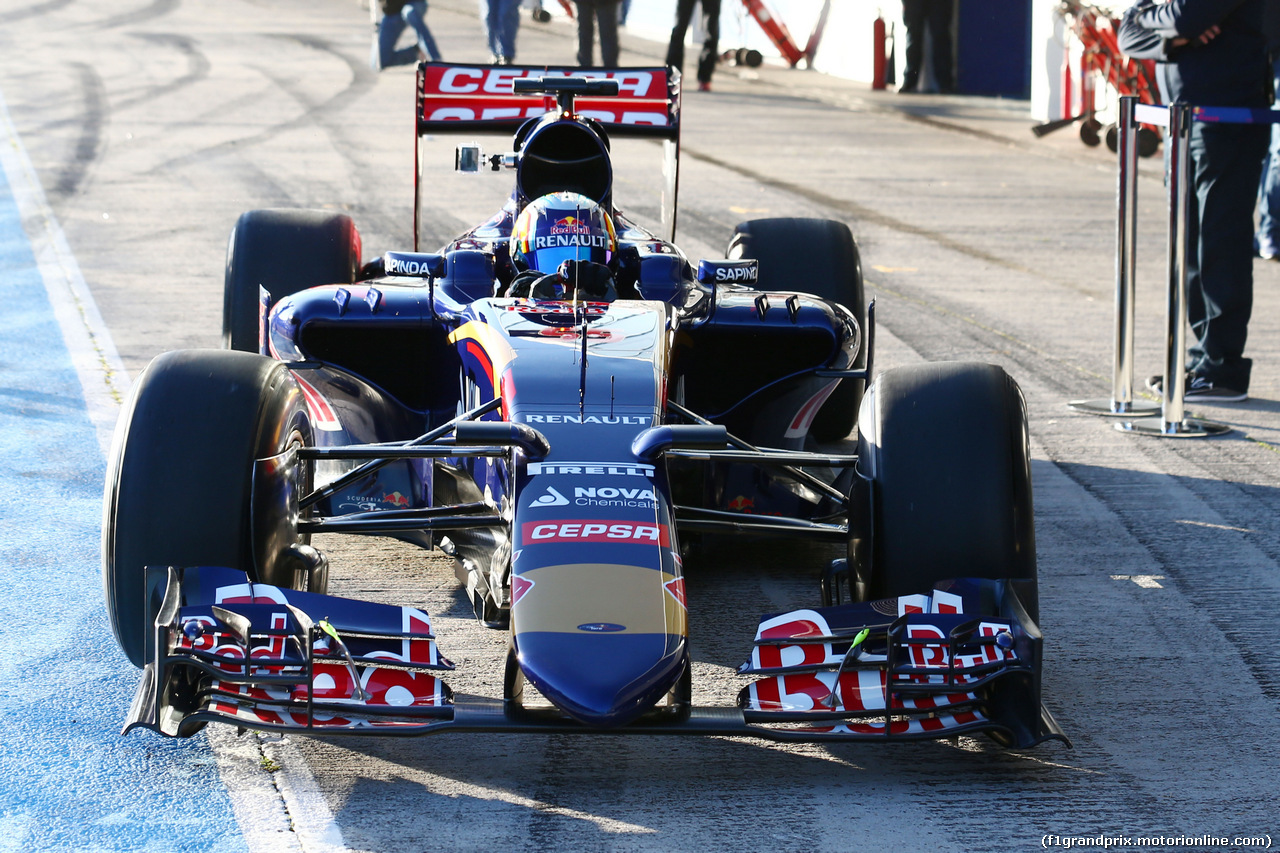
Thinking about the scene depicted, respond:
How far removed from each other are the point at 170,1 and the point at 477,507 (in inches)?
1085

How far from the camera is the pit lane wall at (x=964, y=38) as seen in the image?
19.3 m

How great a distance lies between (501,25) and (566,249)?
574 inches

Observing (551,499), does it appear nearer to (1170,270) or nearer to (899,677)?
(899,677)

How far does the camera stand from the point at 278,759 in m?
3.94

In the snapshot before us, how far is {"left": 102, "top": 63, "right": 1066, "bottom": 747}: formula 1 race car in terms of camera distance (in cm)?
366

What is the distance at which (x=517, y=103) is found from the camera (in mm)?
7047

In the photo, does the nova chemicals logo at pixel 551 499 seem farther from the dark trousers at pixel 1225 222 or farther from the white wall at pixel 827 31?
the white wall at pixel 827 31

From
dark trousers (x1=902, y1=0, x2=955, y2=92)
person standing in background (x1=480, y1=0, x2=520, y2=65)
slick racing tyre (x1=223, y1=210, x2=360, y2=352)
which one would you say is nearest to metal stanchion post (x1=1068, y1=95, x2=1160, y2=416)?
slick racing tyre (x1=223, y1=210, x2=360, y2=352)

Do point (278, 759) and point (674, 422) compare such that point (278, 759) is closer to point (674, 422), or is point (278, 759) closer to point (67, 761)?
point (67, 761)

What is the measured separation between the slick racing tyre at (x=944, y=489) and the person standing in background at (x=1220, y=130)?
12.2ft

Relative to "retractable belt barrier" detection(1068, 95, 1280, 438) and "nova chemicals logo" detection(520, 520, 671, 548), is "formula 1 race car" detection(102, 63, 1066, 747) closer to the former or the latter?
"nova chemicals logo" detection(520, 520, 671, 548)

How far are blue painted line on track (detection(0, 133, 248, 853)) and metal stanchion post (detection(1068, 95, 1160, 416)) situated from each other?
4.62 m

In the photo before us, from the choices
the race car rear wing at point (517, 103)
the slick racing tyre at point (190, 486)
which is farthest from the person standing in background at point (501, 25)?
the slick racing tyre at point (190, 486)

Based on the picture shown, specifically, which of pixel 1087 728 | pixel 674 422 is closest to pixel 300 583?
pixel 674 422
